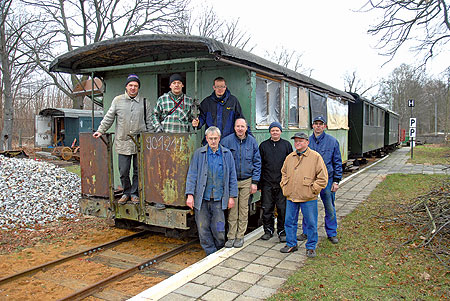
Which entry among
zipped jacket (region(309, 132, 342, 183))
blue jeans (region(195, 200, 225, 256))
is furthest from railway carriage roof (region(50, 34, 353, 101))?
blue jeans (region(195, 200, 225, 256))

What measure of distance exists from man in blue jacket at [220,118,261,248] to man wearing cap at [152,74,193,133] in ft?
2.43

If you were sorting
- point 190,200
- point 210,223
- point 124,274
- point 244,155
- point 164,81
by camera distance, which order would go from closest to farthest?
point 124,274 → point 190,200 → point 210,223 → point 244,155 → point 164,81

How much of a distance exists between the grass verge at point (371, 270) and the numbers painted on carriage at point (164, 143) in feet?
7.58

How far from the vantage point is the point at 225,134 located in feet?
18.7

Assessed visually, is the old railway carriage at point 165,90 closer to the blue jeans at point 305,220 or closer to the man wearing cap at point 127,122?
the man wearing cap at point 127,122

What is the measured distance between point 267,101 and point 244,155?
6.48 feet

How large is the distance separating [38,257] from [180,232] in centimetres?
214

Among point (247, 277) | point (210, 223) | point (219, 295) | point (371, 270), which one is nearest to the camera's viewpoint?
point (219, 295)

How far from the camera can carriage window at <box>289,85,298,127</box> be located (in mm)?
8195

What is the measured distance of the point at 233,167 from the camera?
5.20 metres

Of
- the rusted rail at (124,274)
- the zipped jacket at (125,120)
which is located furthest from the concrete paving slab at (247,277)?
the zipped jacket at (125,120)

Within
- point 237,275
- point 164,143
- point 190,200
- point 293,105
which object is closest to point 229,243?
point 190,200

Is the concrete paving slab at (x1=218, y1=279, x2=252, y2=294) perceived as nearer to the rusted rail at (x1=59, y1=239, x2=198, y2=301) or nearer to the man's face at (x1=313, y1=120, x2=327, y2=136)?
the rusted rail at (x1=59, y1=239, x2=198, y2=301)

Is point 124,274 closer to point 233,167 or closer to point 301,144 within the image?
point 233,167
